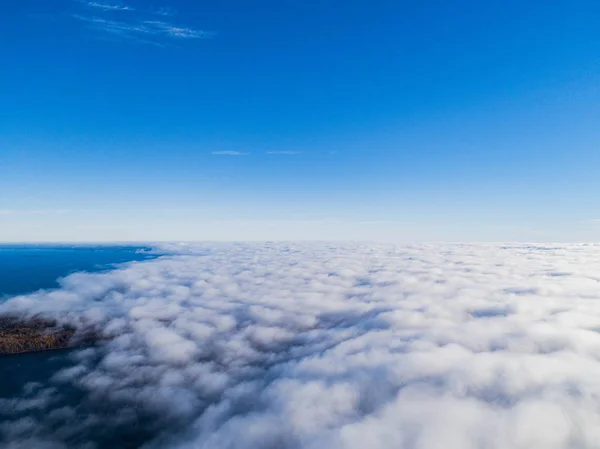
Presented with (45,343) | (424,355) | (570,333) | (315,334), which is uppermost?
(570,333)

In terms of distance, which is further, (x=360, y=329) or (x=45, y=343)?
(x=45, y=343)

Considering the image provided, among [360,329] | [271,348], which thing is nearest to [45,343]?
[271,348]

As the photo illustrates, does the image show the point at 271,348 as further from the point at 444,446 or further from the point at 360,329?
the point at 444,446

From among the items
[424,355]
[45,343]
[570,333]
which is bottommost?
[45,343]

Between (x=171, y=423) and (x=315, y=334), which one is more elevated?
(x=315, y=334)

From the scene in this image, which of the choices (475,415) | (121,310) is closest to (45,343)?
(121,310)

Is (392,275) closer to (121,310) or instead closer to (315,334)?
(315,334)

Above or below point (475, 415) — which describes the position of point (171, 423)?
below

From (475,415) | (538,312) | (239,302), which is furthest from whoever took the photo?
(239,302)

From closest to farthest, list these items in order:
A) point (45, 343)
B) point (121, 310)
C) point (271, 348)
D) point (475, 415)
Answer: point (475, 415)
point (271, 348)
point (45, 343)
point (121, 310)
